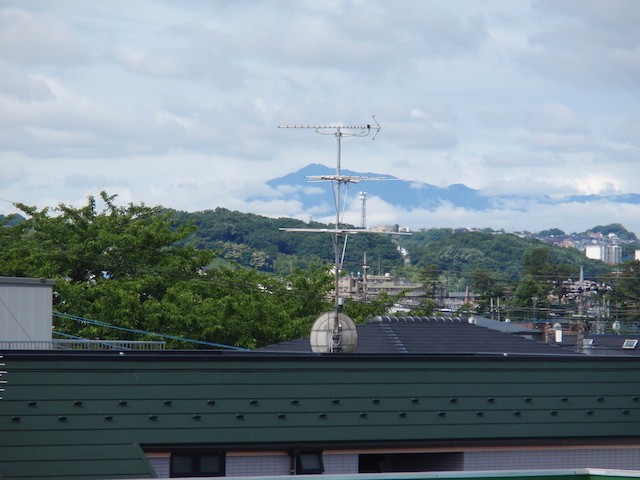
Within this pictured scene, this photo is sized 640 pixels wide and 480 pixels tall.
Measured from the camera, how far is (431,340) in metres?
30.6

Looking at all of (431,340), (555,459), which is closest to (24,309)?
(555,459)

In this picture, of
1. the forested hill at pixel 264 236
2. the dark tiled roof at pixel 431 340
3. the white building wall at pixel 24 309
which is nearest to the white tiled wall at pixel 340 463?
the white building wall at pixel 24 309

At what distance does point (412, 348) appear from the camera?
Answer: 95.8 feet

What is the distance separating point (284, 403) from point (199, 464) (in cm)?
175

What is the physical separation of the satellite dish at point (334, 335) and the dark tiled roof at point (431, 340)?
7.20 m

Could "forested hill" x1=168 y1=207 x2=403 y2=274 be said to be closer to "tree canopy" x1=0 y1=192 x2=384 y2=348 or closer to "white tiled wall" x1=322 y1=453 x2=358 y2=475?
"tree canopy" x1=0 y1=192 x2=384 y2=348

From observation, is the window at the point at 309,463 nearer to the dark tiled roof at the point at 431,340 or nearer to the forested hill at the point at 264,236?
the dark tiled roof at the point at 431,340

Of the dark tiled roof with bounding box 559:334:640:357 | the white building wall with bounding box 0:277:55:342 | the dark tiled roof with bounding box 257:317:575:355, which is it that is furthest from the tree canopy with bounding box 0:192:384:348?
the white building wall with bounding box 0:277:55:342

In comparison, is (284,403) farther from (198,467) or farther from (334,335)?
(334,335)

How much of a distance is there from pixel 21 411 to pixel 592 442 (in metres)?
9.77

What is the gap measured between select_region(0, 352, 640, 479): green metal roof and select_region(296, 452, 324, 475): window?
292mm

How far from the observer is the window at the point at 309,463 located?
13.6 meters

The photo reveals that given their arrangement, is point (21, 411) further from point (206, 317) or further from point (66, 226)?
point (66, 226)

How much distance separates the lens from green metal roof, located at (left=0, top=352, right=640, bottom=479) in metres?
12.7
